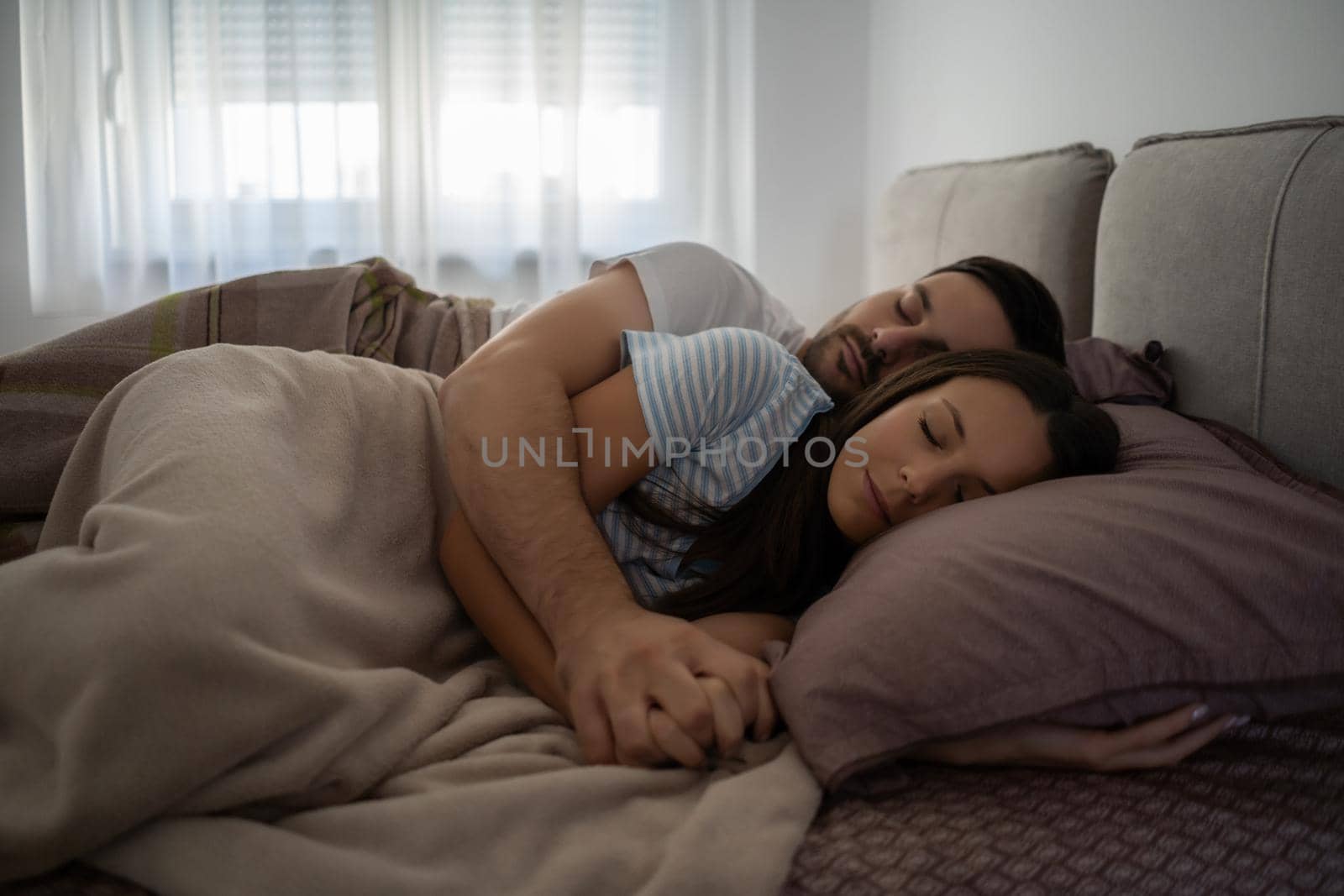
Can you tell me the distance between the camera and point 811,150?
121 inches

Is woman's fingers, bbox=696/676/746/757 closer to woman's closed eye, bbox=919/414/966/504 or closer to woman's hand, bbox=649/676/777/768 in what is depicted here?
woman's hand, bbox=649/676/777/768

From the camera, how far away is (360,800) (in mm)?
755

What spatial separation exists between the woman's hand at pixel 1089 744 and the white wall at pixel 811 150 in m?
2.41

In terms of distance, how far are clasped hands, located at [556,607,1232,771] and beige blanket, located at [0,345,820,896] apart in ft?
0.08

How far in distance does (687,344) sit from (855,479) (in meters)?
0.24

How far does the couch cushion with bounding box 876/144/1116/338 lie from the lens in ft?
5.28

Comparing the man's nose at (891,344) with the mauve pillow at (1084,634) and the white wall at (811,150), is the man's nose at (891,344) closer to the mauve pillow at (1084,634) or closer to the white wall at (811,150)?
the mauve pillow at (1084,634)

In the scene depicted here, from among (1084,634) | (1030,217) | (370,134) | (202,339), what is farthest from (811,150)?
(1084,634)

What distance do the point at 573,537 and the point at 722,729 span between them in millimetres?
295

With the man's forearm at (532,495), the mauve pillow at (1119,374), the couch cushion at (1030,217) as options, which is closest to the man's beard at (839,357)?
the mauve pillow at (1119,374)

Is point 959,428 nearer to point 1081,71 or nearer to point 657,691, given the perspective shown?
point 657,691

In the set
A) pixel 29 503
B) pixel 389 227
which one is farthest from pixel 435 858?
pixel 389 227

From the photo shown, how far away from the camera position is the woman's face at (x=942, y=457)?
1.04 m

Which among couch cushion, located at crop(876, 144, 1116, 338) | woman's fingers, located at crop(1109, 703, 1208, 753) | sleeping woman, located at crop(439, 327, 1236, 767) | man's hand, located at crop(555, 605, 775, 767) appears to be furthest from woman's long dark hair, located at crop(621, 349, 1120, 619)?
couch cushion, located at crop(876, 144, 1116, 338)
